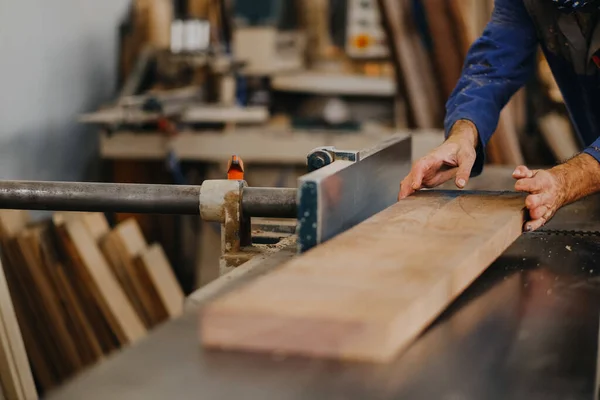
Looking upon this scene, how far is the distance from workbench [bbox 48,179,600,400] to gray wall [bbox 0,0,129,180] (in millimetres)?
2218

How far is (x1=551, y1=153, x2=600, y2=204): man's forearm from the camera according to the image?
5.19ft

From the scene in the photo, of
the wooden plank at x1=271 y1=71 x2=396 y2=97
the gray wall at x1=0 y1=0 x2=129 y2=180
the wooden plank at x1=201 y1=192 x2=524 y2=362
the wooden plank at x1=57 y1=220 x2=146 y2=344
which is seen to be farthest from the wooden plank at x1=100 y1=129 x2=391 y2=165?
the wooden plank at x1=201 y1=192 x2=524 y2=362

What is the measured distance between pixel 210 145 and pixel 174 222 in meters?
0.63

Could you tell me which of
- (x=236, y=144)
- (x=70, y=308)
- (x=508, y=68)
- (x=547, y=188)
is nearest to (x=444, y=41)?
(x=236, y=144)

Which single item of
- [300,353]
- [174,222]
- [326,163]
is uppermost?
[326,163]

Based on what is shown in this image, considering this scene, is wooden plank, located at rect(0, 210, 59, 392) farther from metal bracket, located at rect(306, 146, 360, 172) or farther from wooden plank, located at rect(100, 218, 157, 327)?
metal bracket, located at rect(306, 146, 360, 172)

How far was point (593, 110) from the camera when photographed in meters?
2.14

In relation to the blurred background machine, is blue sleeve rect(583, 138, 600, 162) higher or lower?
higher

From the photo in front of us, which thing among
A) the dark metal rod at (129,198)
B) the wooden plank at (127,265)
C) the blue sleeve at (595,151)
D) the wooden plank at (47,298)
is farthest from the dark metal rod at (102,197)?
the wooden plank at (127,265)

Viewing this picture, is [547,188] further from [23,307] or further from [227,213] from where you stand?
[23,307]

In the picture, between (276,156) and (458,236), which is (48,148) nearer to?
(276,156)

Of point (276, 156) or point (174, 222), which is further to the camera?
point (174, 222)

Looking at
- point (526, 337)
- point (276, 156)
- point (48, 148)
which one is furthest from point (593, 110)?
point (48, 148)

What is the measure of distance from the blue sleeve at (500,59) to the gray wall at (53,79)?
72.2 inches
